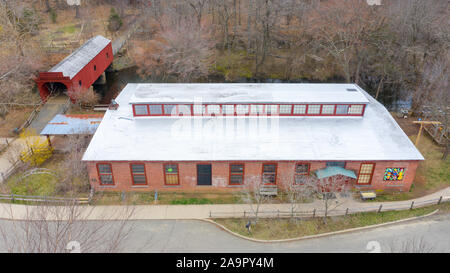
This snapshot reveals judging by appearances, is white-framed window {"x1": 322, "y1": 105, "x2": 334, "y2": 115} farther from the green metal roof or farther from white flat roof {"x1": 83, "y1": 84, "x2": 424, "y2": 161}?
the green metal roof

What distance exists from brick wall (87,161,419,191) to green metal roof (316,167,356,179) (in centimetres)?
41

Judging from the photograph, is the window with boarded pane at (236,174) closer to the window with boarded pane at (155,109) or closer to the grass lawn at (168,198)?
the grass lawn at (168,198)

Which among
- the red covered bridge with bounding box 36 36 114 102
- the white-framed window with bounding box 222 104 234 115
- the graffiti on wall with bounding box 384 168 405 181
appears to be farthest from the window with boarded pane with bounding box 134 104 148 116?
the graffiti on wall with bounding box 384 168 405 181

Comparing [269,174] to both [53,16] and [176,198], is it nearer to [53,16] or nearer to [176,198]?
[176,198]

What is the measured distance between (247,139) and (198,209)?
711 cm

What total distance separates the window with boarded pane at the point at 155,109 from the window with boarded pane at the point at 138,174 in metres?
6.00

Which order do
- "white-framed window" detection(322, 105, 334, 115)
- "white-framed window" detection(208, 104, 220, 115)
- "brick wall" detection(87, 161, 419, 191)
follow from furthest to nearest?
1. "white-framed window" detection(322, 105, 334, 115)
2. "white-framed window" detection(208, 104, 220, 115)
3. "brick wall" detection(87, 161, 419, 191)

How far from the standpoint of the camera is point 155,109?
31406mm

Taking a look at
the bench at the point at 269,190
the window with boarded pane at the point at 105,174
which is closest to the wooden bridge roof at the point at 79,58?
the window with boarded pane at the point at 105,174

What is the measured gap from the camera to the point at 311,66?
56.6m

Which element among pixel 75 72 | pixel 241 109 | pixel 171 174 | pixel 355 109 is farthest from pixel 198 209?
pixel 75 72

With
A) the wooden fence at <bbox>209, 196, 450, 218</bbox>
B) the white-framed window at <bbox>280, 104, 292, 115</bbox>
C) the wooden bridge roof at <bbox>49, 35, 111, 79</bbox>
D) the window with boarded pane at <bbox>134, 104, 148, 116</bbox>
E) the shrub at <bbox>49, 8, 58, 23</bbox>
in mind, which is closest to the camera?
the wooden fence at <bbox>209, 196, 450, 218</bbox>

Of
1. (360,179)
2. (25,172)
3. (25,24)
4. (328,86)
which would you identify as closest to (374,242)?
(360,179)

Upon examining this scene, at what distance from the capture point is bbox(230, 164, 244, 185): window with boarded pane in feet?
90.7
